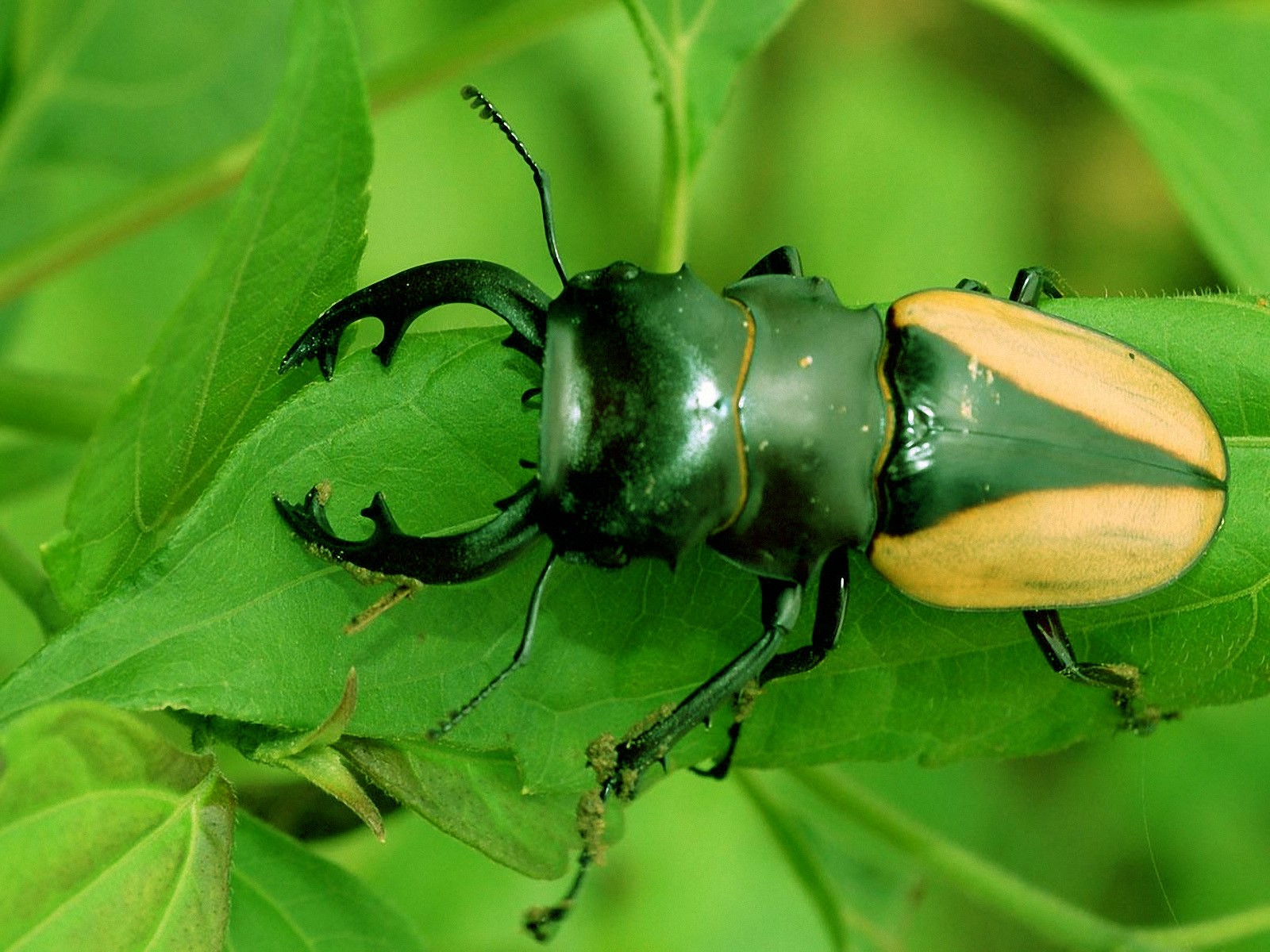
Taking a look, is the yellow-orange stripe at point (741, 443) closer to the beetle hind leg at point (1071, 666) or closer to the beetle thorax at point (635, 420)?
the beetle thorax at point (635, 420)

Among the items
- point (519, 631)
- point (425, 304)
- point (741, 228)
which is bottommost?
point (741, 228)

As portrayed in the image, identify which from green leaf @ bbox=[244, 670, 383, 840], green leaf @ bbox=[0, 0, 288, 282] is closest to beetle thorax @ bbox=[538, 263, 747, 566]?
green leaf @ bbox=[244, 670, 383, 840]

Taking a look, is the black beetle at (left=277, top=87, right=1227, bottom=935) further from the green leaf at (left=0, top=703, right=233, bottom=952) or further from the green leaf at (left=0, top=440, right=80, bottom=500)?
the green leaf at (left=0, top=440, right=80, bottom=500)

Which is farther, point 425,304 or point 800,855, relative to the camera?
point 800,855

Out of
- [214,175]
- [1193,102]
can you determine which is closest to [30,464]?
[214,175]

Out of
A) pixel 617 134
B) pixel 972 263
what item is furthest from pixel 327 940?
pixel 972 263

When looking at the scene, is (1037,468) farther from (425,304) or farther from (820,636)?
(425,304)

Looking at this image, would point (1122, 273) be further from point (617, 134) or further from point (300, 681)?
point (300, 681)
